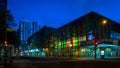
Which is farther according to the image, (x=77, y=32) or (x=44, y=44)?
(x=44, y=44)

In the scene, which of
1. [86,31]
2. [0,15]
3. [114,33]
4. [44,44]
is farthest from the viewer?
[44,44]

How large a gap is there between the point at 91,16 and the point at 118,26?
10288mm

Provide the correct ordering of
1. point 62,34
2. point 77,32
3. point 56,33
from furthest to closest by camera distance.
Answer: point 56,33
point 62,34
point 77,32

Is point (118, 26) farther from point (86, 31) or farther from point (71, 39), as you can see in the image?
point (71, 39)

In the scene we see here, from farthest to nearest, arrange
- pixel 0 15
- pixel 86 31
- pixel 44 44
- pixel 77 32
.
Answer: pixel 44 44, pixel 77 32, pixel 86 31, pixel 0 15

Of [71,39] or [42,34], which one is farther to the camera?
[42,34]

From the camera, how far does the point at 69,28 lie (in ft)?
380

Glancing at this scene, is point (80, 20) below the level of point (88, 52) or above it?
above

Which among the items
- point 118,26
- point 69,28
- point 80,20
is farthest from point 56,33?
point 118,26

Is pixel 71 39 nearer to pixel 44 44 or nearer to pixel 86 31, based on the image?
pixel 86 31

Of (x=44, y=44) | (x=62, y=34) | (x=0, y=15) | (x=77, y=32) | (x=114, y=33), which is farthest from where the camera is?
(x=44, y=44)

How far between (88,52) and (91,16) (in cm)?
1388

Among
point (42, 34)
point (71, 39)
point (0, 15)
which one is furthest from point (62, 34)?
point (0, 15)

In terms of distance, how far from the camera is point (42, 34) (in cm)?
17188
